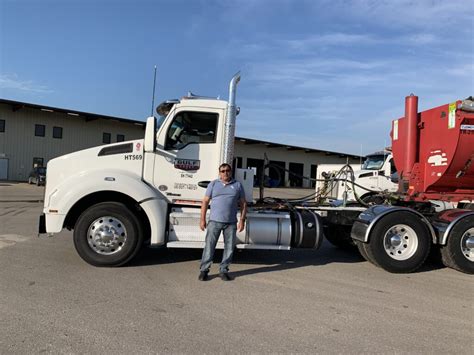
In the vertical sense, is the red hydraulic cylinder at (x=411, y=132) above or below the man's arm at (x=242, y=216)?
above

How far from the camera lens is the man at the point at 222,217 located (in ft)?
19.9

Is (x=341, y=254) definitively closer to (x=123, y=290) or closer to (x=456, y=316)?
(x=456, y=316)

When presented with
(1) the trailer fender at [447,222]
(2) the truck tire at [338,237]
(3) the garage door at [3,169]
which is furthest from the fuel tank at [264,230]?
(3) the garage door at [3,169]

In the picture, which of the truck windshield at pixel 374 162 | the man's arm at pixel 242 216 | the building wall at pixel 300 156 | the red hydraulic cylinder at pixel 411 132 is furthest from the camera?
the building wall at pixel 300 156

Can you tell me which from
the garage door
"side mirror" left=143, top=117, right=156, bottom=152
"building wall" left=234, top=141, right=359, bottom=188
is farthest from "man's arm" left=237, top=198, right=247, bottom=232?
"building wall" left=234, top=141, right=359, bottom=188

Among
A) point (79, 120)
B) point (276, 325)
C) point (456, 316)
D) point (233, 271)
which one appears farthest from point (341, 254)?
point (79, 120)

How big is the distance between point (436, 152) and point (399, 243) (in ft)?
6.81

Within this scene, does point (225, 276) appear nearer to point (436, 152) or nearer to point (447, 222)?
point (447, 222)

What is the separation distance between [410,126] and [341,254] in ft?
9.56

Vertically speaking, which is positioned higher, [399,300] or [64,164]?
[64,164]

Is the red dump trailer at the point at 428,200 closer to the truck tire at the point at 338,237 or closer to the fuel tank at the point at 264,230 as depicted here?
the fuel tank at the point at 264,230

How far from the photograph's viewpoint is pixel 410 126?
8.40m

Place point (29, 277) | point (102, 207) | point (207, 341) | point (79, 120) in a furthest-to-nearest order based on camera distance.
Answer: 1. point (79, 120)
2. point (102, 207)
3. point (29, 277)
4. point (207, 341)

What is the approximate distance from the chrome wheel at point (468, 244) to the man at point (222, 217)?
3.89m
